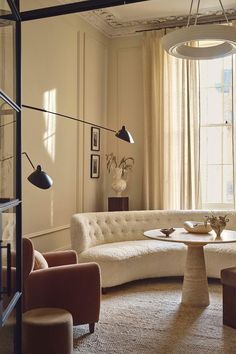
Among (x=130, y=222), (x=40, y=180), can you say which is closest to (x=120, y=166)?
(x=130, y=222)

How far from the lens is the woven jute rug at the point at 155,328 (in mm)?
3020

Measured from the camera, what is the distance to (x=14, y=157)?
6.63 feet

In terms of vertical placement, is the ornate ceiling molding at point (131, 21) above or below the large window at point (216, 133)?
above

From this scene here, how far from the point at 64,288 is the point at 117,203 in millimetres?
2790

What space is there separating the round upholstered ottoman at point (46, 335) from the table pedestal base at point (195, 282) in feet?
5.23

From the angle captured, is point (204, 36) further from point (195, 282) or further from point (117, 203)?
point (117, 203)

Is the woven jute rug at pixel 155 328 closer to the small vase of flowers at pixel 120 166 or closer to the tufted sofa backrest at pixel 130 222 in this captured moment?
the tufted sofa backrest at pixel 130 222

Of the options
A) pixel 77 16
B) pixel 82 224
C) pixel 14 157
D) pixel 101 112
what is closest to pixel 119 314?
pixel 82 224

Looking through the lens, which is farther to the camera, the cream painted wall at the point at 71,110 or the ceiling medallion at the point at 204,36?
the cream painted wall at the point at 71,110

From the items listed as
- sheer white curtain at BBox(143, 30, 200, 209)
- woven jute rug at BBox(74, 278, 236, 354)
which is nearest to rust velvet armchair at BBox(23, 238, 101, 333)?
woven jute rug at BBox(74, 278, 236, 354)

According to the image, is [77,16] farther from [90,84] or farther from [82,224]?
[82,224]

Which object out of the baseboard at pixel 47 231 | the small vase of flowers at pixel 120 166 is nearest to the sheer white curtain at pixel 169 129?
the small vase of flowers at pixel 120 166

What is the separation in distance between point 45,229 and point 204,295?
1884mm

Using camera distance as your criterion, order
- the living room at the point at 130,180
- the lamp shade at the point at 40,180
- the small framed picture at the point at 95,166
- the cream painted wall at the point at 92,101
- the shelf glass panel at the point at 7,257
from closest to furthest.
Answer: the shelf glass panel at the point at 7,257 → the lamp shade at the point at 40,180 → the living room at the point at 130,180 → the cream painted wall at the point at 92,101 → the small framed picture at the point at 95,166
